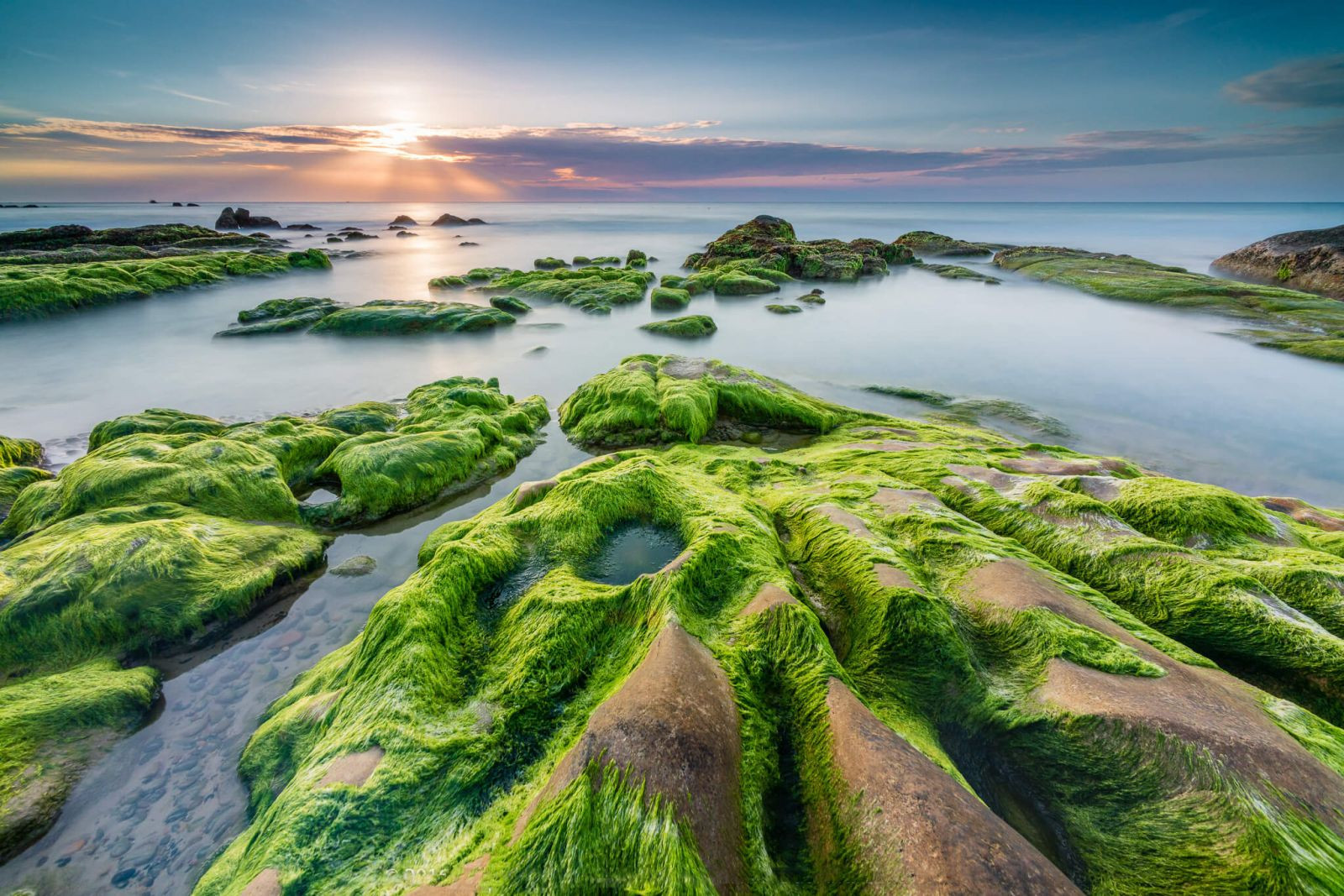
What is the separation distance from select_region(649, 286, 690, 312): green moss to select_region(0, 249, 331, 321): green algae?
71.3 ft

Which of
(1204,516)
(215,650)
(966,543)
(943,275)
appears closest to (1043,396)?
(1204,516)

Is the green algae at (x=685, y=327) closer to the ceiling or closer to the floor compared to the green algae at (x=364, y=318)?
closer to the ceiling

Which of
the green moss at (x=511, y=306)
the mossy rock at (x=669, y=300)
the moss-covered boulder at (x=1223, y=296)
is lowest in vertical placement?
the green moss at (x=511, y=306)

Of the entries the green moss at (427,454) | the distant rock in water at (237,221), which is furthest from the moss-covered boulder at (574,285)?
the distant rock in water at (237,221)

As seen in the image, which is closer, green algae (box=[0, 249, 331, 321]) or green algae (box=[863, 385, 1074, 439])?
green algae (box=[863, 385, 1074, 439])

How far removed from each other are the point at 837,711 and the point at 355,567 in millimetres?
5568

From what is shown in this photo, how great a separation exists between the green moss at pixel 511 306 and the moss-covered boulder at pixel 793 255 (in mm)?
13226

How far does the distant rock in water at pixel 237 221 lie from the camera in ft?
187

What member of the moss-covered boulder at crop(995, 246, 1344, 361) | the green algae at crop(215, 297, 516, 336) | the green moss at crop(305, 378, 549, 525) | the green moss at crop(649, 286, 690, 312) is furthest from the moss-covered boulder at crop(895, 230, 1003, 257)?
the green moss at crop(305, 378, 549, 525)

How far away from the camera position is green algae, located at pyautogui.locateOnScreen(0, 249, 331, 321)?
58.0ft

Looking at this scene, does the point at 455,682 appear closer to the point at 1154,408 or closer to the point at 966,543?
the point at 966,543

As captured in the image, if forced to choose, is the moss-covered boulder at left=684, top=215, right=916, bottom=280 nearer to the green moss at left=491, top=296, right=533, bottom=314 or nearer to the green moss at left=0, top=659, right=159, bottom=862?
the green moss at left=491, top=296, right=533, bottom=314

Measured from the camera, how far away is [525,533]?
468 centimetres

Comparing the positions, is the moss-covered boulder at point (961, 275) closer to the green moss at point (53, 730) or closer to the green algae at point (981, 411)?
the green algae at point (981, 411)
